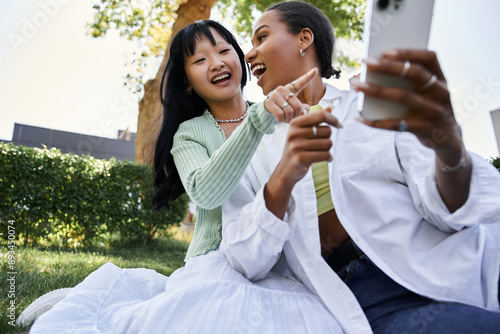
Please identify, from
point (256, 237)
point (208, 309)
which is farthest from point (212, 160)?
point (208, 309)

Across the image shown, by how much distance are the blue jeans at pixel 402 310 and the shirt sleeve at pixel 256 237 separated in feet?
1.11

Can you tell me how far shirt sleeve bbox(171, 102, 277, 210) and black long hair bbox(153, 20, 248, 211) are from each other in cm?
42

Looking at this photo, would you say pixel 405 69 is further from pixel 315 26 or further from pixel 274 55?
pixel 315 26

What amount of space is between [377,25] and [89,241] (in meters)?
7.75

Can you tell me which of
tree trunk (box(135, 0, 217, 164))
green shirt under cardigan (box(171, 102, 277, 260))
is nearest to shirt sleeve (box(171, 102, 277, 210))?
green shirt under cardigan (box(171, 102, 277, 260))

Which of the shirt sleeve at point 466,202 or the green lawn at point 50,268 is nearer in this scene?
the shirt sleeve at point 466,202

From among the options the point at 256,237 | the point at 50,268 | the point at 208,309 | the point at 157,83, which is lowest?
the point at 50,268

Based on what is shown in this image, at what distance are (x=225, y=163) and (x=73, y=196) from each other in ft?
22.0

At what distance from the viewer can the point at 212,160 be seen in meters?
1.76

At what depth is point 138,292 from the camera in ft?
6.53

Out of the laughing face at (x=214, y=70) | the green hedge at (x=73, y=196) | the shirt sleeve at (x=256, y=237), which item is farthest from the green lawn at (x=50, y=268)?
the laughing face at (x=214, y=70)

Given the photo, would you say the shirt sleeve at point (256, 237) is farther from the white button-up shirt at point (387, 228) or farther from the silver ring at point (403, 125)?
the silver ring at point (403, 125)

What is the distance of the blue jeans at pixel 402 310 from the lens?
1.20 metres

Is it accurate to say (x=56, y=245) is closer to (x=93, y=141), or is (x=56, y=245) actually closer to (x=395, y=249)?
(x=395, y=249)
